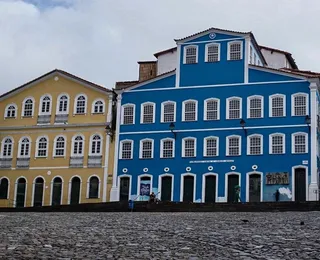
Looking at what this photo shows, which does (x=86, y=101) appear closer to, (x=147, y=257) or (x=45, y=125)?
(x=45, y=125)

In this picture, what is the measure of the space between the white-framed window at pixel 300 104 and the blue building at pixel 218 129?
6cm

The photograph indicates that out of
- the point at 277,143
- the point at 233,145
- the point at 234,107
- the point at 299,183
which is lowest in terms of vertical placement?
the point at 299,183

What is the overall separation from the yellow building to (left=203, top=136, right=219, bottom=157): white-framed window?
21.9 feet

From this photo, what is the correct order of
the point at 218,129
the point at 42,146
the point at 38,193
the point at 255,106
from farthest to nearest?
the point at 42,146 → the point at 38,193 → the point at 218,129 → the point at 255,106

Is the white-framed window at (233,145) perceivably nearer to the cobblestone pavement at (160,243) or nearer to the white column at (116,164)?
the white column at (116,164)

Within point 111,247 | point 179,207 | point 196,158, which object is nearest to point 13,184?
point 196,158

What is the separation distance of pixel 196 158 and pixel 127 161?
490cm

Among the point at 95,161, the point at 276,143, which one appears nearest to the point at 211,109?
the point at 276,143

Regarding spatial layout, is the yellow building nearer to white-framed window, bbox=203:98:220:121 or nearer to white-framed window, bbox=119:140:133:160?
white-framed window, bbox=119:140:133:160

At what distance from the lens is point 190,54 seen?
47719 millimetres

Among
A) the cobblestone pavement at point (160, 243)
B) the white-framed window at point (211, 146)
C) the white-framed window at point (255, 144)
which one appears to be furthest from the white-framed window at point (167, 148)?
the cobblestone pavement at point (160, 243)

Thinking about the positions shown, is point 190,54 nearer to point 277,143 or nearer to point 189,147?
point 189,147

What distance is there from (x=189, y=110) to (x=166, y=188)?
543cm

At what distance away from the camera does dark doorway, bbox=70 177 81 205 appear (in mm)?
48562
